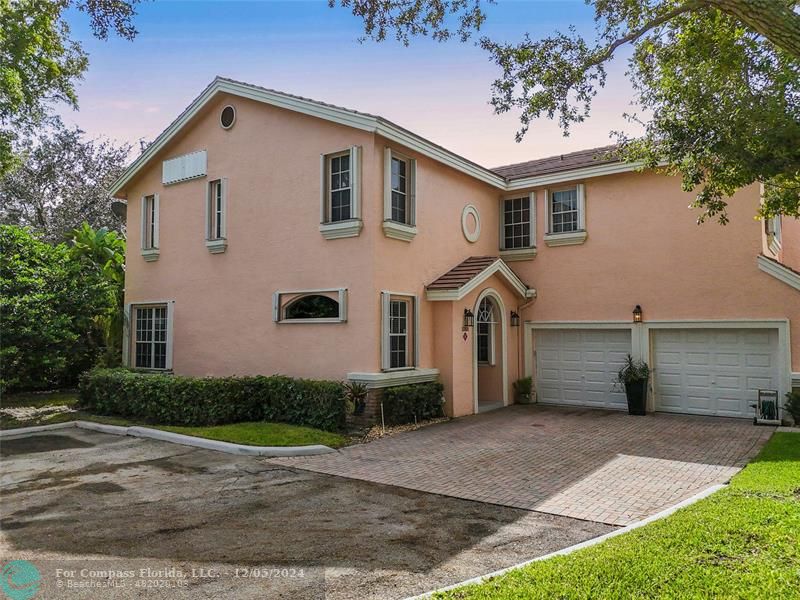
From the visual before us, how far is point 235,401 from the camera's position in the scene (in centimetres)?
1188

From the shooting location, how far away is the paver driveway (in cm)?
705

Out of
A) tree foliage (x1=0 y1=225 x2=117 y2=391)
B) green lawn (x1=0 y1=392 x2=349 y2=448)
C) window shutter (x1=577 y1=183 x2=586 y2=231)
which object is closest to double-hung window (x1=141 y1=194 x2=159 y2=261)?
tree foliage (x1=0 y1=225 x2=117 y2=391)

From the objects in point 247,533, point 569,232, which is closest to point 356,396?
point 247,533

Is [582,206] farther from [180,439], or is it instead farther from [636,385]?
[180,439]

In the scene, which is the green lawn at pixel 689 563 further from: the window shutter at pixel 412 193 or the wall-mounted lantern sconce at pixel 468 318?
the window shutter at pixel 412 193

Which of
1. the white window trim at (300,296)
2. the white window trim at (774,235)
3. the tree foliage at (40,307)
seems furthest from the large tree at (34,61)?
the white window trim at (774,235)

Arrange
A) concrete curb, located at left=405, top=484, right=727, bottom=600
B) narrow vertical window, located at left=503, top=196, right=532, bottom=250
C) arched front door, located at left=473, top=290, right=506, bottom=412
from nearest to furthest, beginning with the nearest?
1. concrete curb, located at left=405, top=484, right=727, bottom=600
2. arched front door, located at left=473, top=290, right=506, bottom=412
3. narrow vertical window, located at left=503, top=196, right=532, bottom=250

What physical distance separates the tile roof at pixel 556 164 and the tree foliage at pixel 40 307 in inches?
496

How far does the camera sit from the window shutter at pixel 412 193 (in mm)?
12844

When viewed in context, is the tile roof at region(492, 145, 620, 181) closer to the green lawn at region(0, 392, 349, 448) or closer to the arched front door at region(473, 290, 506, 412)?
the arched front door at region(473, 290, 506, 412)

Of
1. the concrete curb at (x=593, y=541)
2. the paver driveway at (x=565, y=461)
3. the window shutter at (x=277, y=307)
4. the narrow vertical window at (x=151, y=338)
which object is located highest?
the window shutter at (x=277, y=307)

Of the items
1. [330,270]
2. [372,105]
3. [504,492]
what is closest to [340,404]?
[330,270]

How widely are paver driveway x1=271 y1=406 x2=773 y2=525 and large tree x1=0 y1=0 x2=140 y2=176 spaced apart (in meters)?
8.68

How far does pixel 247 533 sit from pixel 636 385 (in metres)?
10.8
